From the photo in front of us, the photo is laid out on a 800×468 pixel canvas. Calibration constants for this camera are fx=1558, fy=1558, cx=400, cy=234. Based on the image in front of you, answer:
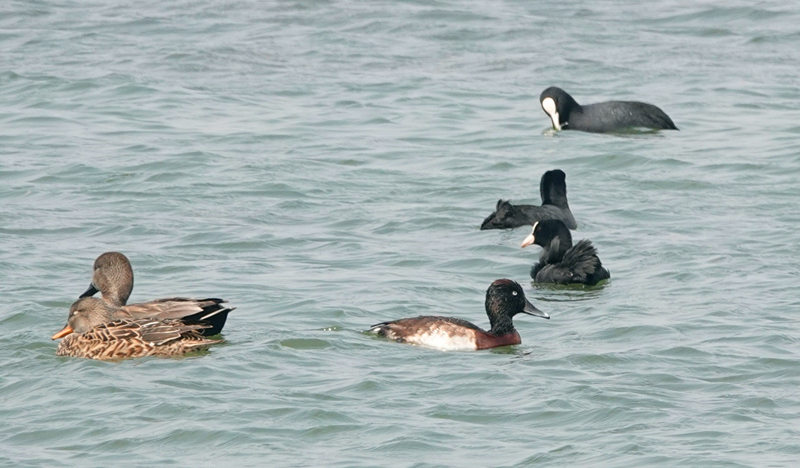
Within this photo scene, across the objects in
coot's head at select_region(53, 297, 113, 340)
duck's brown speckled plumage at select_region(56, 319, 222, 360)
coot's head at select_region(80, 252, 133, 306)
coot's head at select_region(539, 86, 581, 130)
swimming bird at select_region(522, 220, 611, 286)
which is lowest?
swimming bird at select_region(522, 220, 611, 286)

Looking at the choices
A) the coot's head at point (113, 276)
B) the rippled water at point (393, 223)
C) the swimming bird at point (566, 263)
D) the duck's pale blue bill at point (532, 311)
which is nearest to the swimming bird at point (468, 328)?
the duck's pale blue bill at point (532, 311)

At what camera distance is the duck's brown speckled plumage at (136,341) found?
10766 mm

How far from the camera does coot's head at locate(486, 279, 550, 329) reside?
11320 mm

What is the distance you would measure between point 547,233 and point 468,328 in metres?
3.55

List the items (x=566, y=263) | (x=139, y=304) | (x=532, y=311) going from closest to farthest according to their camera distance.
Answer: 1. (x=139, y=304)
2. (x=532, y=311)
3. (x=566, y=263)

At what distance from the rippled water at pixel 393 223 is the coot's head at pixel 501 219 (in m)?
0.10

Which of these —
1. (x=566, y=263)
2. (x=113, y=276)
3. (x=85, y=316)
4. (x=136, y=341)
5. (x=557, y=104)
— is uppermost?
(x=557, y=104)

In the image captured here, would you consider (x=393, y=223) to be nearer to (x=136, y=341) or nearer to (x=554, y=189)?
(x=554, y=189)

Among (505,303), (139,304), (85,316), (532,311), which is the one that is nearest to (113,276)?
(139,304)

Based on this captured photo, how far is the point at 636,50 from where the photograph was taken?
23609 millimetres

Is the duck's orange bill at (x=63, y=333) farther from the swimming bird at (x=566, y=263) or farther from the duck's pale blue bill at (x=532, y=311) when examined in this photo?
the swimming bird at (x=566, y=263)

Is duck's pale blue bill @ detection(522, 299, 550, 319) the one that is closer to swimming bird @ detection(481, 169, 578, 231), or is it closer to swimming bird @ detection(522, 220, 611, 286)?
swimming bird @ detection(522, 220, 611, 286)

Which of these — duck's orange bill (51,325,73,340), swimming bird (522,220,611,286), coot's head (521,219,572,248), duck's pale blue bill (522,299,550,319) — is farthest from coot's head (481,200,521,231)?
duck's orange bill (51,325,73,340)

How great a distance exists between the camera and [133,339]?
427 inches
